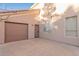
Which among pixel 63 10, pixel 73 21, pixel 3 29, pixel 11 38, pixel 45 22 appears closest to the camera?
pixel 73 21

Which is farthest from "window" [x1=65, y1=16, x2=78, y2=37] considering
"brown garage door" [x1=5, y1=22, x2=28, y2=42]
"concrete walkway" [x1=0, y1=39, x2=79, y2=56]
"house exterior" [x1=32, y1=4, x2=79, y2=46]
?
"brown garage door" [x1=5, y1=22, x2=28, y2=42]

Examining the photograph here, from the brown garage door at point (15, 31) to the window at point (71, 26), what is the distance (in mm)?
5335

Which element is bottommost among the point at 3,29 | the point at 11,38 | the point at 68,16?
the point at 11,38

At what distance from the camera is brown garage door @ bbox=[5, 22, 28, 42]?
12.2m

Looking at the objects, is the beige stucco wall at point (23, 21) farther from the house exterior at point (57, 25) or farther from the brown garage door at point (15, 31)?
the brown garage door at point (15, 31)

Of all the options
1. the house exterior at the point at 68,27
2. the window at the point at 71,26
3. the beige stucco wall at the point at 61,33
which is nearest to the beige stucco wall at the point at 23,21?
the beige stucco wall at the point at 61,33

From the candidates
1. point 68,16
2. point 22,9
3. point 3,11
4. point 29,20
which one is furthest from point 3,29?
point 68,16

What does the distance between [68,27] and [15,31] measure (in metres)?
5.57

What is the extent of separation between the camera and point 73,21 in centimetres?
912

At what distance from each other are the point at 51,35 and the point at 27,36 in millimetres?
3203

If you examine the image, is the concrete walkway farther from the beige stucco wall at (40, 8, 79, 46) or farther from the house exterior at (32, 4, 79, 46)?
the house exterior at (32, 4, 79, 46)

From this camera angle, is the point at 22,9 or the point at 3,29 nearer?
the point at 3,29

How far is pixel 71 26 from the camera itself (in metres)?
9.40

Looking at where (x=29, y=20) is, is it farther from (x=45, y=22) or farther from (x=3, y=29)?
(x=3, y=29)
